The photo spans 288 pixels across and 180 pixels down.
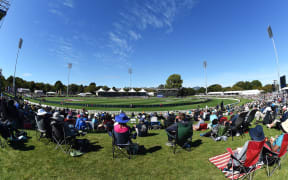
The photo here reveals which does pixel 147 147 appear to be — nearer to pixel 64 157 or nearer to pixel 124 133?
pixel 124 133

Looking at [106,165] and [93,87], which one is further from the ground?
[93,87]

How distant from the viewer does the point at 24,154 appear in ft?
14.6

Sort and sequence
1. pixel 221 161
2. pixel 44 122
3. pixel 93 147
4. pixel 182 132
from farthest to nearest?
pixel 93 147 → pixel 44 122 → pixel 182 132 → pixel 221 161

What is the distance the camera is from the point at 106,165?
4062 millimetres

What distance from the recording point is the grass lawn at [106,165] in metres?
3.50

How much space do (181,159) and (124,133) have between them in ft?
6.88

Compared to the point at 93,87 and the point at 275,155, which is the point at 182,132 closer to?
the point at 275,155

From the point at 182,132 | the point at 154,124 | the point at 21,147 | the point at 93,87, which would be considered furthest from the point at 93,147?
the point at 93,87

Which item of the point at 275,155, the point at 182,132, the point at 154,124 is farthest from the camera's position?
the point at 154,124

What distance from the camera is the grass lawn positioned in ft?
11.5

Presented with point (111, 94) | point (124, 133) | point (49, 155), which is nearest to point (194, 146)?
point (124, 133)

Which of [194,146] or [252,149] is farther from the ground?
[252,149]

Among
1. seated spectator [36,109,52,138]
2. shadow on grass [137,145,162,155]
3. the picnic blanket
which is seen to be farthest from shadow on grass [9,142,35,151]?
the picnic blanket

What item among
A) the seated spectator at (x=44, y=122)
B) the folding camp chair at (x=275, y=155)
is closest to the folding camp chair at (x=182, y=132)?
the folding camp chair at (x=275, y=155)
